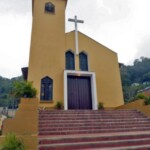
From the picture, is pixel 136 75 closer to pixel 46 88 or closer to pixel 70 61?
pixel 70 61

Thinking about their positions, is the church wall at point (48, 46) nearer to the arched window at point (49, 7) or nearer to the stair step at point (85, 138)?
the arched window at point (49, 7)

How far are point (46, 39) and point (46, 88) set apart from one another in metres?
3.60

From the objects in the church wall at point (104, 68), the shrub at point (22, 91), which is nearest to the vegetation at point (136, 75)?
the church wall at point (104, 68)

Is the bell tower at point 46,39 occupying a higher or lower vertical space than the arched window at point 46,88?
higher

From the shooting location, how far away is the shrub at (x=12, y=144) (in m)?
3.84

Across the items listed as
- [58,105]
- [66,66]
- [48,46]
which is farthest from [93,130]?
[48,46]

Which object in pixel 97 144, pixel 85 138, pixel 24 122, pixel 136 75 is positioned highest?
pixel 136 75

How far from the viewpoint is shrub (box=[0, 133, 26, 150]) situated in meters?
3.84

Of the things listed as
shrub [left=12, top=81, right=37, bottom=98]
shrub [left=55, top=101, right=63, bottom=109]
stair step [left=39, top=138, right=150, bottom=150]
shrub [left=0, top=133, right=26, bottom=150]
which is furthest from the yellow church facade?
shrub [left=0, top=133, right=26, bottom=150]

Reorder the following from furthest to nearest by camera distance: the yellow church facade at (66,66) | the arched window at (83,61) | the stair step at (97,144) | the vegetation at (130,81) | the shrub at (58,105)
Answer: the vegetation at (130,81) → the arched window at (83,61) → the yellow church facade at (66,66) → the shrub at (58,105) → the stair step at (97,144)

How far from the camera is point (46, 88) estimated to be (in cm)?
1105

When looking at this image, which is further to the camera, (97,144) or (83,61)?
(83,61)

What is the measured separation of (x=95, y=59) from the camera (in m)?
12.8

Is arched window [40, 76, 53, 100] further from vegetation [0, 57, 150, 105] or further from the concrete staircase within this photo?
vegetation [0, 57, 150, 105]
